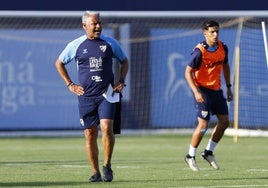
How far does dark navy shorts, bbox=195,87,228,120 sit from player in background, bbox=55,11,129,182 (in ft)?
6.98

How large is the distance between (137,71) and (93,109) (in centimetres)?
1541

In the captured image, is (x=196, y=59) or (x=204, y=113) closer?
(x=196, y=59)

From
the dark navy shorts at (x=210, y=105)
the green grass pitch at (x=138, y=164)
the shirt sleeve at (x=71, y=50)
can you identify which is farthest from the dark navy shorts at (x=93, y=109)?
the dark navy shorts at (x=210, y=105)

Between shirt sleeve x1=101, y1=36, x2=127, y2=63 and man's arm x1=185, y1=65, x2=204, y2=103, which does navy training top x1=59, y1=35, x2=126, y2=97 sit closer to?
shirt sleeve x1=101, y1=36, x2=127, y2=63

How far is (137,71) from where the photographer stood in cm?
2833

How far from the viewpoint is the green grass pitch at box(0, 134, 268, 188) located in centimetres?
1238

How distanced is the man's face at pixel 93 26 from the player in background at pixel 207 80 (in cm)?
217

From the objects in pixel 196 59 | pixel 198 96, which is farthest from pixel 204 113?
pixel 196 59

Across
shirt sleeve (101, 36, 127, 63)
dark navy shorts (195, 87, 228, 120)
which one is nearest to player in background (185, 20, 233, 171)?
dark navy shorts (195, 87, 228, 120)

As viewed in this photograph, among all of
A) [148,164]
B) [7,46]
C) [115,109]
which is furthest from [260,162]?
[7,46]

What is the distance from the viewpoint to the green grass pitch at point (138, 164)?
12383mm

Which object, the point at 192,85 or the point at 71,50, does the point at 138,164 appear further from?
the point at 71,50

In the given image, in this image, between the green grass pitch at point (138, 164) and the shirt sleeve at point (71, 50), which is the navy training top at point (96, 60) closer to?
the shirt sleeve at point (71, 50)

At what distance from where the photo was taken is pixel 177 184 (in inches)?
474
